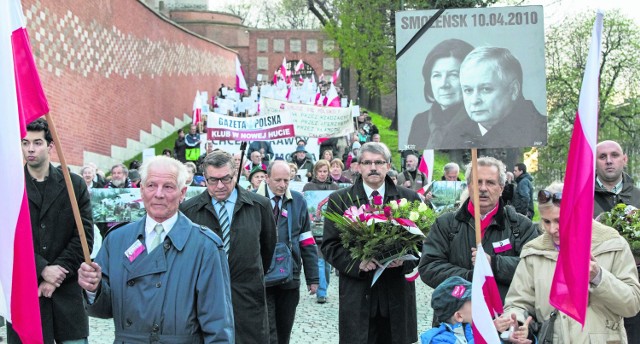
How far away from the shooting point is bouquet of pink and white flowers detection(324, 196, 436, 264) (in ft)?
22.3

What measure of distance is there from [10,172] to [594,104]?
302 centimetres

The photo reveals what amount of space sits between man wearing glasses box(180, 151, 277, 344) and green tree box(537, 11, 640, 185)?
38266mm

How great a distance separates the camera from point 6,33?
4.31 m

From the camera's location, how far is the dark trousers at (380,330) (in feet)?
23.8

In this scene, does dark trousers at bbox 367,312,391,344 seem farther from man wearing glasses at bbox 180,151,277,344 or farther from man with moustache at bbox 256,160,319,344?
man with moustache at bbox 256,160,319,344

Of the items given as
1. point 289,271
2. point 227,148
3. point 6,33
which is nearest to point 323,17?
point 227,148

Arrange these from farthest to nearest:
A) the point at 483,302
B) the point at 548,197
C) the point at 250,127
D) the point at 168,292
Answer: the point at 250,127
the point at 548,197
the point at 483,302
the point at 168,292

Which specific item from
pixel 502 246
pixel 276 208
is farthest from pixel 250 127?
pixel 502 246

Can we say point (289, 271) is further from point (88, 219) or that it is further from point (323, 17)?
point (323, 17)

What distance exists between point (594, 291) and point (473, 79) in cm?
177

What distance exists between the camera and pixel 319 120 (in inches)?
848

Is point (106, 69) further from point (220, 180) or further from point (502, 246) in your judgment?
point (502, 246)

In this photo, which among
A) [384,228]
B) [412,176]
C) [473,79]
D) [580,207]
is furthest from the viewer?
[412,176]

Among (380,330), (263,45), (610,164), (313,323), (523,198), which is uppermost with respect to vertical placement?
(263,45)
